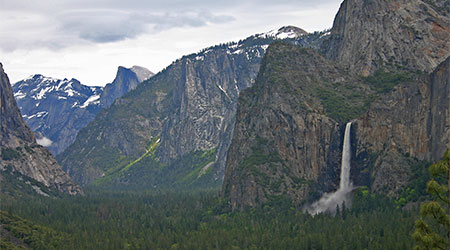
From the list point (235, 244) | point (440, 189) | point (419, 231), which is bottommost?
point (235, 244)

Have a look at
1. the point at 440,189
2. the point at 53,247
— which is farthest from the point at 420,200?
the point at 440,189

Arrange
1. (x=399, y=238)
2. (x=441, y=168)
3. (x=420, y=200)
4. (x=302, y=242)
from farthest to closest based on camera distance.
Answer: (x=420, y=200) → (x=302, y=242) → (x=399, y=238) → (x=441, y=168)

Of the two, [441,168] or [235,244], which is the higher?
[441,168]

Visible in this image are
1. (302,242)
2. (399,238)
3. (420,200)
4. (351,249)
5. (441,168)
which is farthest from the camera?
(420,200)

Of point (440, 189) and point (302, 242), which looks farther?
point (302, 242)

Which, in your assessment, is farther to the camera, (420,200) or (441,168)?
(420,200)

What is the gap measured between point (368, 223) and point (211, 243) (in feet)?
156

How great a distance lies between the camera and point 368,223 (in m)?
189

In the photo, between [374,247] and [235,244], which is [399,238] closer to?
[374,247]

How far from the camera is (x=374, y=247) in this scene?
161 meters

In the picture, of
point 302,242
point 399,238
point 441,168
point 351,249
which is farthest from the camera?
point 302,242

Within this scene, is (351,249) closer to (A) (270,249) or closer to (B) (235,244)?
(A) (270,249)

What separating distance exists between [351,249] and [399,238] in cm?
1494

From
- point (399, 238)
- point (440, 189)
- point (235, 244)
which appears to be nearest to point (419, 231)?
point (440, 189)
